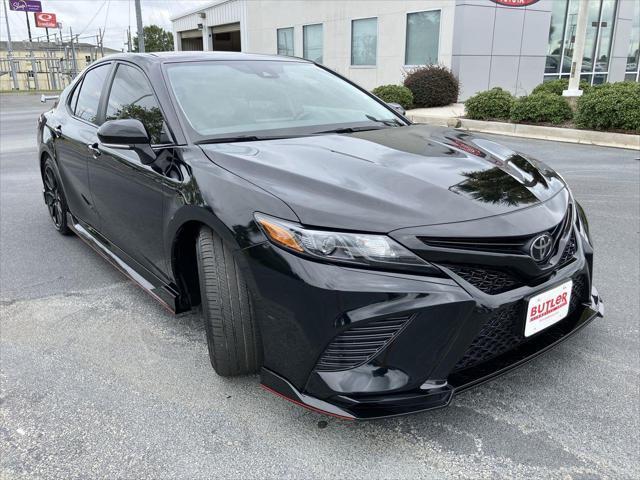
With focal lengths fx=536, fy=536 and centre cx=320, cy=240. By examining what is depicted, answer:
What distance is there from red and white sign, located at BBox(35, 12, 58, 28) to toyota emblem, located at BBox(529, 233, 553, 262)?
2867 inches

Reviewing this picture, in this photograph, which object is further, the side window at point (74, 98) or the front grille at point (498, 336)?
the side window at point (74, 98)

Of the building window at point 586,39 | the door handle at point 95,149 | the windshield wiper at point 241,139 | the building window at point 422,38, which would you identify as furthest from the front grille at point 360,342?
the building window at point 586,39

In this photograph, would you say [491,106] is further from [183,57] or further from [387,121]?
[183,57]

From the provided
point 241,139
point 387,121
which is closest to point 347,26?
point 387,121

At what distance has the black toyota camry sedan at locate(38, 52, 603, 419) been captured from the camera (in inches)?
74.6

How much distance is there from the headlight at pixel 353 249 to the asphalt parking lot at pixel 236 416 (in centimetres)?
79

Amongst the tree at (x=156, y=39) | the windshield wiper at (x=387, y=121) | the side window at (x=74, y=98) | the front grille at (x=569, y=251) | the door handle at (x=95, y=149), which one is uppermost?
the tree at (x=156, y=39)

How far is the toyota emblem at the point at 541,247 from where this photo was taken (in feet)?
6.70

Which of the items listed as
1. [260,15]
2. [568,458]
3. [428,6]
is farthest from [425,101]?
[568,458]

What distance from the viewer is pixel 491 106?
457 inches

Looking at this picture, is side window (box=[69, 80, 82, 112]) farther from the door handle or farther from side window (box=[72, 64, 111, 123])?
the door handle

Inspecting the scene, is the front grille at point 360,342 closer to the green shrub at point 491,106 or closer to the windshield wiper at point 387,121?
the windshield wiper at point 387,121

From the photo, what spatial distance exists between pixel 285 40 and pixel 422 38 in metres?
8.13

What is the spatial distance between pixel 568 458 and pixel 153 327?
2274 millimetres
